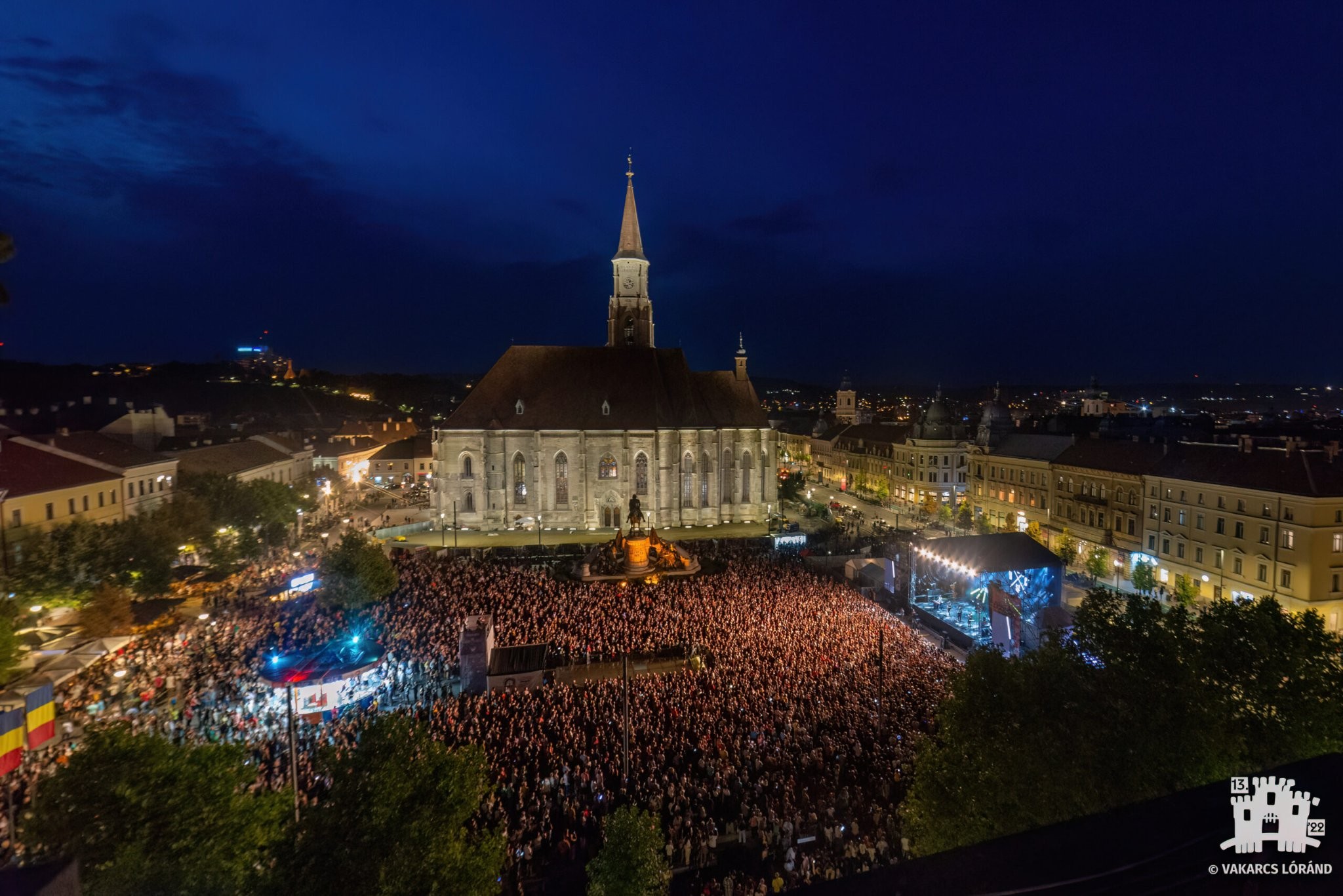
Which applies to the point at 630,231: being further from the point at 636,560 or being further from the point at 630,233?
the point at 636,560

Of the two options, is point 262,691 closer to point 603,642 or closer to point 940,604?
point 603,642

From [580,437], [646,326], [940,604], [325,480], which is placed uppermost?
[646,326]

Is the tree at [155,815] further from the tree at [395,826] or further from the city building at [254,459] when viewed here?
the city building at [254,459]

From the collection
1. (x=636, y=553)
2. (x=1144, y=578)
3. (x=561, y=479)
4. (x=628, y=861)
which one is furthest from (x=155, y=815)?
(x=561, y=479)

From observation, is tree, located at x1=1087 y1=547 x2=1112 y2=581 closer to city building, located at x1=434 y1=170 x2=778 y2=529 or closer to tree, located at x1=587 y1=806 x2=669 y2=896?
city building, located at x1=434 y1=170 x2=778 y2=529

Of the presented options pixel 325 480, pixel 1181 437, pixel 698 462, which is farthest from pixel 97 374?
pixel 1181 437
